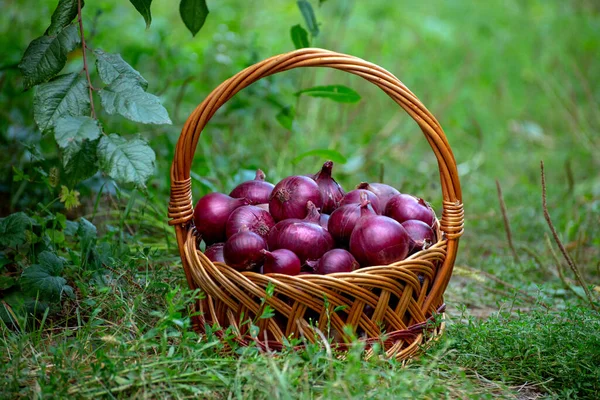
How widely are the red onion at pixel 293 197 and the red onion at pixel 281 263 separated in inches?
7.1

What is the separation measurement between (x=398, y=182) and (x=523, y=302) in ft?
3.90

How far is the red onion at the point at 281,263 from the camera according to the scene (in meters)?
1.33

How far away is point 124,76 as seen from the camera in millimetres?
1359

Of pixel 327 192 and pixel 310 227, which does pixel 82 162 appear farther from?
pixel 327 192

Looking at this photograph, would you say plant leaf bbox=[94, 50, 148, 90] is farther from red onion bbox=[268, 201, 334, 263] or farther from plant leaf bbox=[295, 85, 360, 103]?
plant leaf bbox=[295, 85, 360, 103]

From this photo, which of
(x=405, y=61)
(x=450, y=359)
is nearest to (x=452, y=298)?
(x=450, y=359)

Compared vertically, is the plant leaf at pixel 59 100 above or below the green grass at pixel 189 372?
above

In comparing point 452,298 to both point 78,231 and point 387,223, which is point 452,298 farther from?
point 78,231

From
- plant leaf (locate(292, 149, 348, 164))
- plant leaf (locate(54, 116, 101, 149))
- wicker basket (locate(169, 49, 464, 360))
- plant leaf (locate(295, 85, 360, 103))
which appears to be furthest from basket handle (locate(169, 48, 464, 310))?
plant leaf (locate(292, 149, 348, 164))

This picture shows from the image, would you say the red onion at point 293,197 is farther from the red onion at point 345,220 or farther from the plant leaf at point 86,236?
the plant leaf at point 86,236

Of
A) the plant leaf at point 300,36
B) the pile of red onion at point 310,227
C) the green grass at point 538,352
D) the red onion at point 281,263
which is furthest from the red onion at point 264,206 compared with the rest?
the plant leaf at point 300,36

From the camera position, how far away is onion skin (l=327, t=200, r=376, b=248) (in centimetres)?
146

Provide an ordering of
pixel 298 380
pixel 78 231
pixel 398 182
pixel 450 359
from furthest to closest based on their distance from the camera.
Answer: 1. pixel 398 182
2. pixel 78 231
3. pixel 450 359
4. pixel 298 380

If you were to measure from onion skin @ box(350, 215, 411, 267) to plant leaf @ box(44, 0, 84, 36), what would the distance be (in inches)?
33.6
